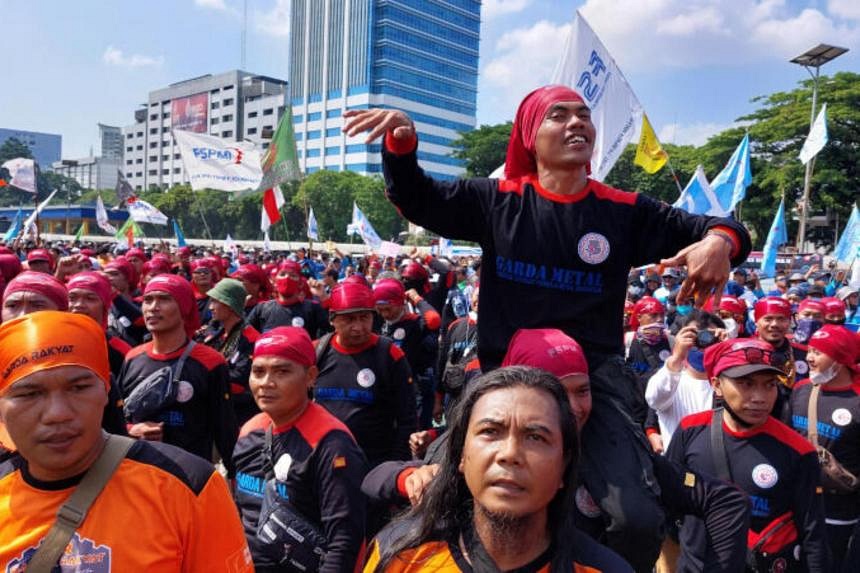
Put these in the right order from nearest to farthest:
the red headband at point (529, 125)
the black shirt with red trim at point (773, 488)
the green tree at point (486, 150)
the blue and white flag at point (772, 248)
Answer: the red headband at point (529, 125) → the black shirt with red trim at point (773, 488) → the blue and white flag at point (772, 248) → the green tree at point (486, 150)

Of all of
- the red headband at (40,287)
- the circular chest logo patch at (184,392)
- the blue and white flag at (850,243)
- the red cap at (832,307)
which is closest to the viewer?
the red headband at (40,287)

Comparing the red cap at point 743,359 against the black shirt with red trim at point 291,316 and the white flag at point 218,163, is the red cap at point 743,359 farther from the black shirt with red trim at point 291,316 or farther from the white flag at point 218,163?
the white flag at point 218,163

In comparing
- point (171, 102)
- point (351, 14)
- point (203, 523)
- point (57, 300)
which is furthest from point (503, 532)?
point (171, 102)

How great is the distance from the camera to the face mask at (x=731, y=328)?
237 inches

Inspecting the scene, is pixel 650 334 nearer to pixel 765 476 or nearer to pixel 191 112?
pixel 765 476

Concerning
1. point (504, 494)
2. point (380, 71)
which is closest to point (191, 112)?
point (380, 71)

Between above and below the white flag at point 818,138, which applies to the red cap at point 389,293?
below

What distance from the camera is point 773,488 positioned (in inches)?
146

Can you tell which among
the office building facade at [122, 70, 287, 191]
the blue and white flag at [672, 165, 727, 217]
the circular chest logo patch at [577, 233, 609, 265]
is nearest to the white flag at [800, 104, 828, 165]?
the blue and white flag at [672, 165, 727, 217]

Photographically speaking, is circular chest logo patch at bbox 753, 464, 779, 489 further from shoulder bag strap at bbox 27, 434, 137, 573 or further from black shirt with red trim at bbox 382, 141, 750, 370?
shoulder bag strap at bbox 27, 434, 137, 573

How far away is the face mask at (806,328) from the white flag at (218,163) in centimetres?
1203

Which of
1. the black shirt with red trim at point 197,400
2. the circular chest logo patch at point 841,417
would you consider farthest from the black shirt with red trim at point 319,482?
the circular chest logo patch at point 841,417

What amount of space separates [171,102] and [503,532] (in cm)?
13033

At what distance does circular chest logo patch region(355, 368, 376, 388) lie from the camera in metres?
5.14
